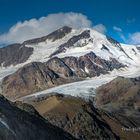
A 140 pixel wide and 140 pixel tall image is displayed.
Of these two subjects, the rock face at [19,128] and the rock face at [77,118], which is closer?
the rock face at [19,128]

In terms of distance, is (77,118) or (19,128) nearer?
(19,128)

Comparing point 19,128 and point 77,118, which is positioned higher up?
point 77,118

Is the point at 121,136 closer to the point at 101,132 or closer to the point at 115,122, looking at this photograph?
the point at 101,132

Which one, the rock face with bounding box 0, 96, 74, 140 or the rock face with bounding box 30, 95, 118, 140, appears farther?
the rock face with bounding box 30, 95, 118, 140

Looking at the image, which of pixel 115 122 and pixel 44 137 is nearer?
pixel 44 137

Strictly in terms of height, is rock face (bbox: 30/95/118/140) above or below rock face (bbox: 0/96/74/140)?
above

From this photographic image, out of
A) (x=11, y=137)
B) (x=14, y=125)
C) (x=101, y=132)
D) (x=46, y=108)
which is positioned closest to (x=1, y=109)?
(x=14, y=125)

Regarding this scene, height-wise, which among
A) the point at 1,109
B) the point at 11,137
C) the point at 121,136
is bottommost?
the point at 11,137

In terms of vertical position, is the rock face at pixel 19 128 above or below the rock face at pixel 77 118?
below
